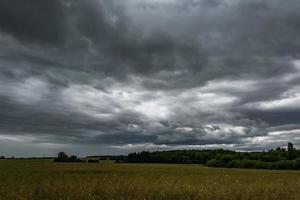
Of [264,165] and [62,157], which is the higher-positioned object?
[62,157]

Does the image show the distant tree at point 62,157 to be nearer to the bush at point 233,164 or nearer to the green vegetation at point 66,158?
the green vegetation at point 66,158

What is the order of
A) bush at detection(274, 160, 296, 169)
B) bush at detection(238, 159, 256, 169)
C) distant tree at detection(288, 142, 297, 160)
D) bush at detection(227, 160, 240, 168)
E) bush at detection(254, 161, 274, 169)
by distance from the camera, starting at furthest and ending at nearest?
distant tree at detection(288, 142, 297, 160)
bush at detection(227, 160, 240, 168)
bush at detection(238, 159, 256, 169)
bush at detection(254, 161, 274, 169)
bush at detection(274, 160, 296, 169)

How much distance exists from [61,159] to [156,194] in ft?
293

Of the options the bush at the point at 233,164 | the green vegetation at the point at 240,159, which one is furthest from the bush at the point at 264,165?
the bush at the point at 233,164

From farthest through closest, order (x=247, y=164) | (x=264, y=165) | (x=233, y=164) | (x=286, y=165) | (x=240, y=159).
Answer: (x=240, y=159) → (x=233, y=164) → (x=247, y=164) → (x=264, y=165) → (x=286, y=165)

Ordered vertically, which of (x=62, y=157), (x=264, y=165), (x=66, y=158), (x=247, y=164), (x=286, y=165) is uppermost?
(x=62, y=157)

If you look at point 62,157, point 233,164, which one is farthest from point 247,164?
point 62,157

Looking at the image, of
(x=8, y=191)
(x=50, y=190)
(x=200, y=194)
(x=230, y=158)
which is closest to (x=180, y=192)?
(x=200, y=194)

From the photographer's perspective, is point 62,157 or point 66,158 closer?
point 66,158

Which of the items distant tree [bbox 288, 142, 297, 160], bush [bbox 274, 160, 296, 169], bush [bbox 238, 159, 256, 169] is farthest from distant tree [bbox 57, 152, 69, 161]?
distant tree [bbox 288, 142, 297, 160]

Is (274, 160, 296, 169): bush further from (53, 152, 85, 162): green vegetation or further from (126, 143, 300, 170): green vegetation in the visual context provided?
(53, 152, 85, 162): green vegetation

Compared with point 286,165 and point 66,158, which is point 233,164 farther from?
point 66,158

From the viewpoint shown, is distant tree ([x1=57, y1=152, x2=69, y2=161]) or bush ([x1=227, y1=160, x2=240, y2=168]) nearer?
bush ([x1=227, y1=160, x2=240, y2=168])

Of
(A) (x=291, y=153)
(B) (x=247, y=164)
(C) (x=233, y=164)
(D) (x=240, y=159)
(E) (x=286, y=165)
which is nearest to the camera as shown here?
(E) (x=286, y=165)
